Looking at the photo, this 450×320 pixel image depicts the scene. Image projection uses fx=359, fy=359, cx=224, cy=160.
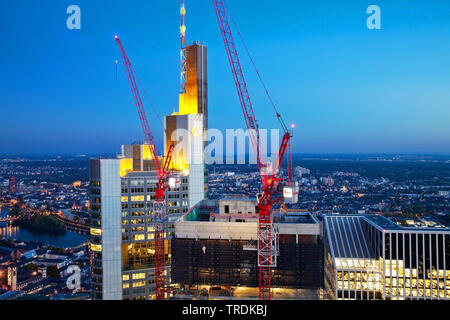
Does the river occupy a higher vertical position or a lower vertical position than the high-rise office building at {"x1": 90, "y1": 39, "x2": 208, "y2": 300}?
lower

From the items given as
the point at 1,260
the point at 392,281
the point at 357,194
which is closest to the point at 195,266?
the point at 392,281

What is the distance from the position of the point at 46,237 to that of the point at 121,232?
4202cm

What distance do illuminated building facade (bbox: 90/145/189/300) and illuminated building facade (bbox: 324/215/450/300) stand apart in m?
17.4

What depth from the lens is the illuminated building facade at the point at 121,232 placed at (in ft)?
105

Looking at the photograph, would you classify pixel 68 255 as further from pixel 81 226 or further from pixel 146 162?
pixel 146 162

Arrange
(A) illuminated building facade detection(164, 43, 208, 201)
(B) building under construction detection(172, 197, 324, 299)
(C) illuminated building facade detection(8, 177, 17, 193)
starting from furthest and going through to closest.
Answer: (C) illuminated building facade detection(8, 177, 17, 193), (A) illuminated building facade detection(164, 43, 208, 201), (B) building under construction detection(172, 197, 324, 299)

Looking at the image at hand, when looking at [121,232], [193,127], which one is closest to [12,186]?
[121,232]

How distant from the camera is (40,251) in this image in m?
55.0

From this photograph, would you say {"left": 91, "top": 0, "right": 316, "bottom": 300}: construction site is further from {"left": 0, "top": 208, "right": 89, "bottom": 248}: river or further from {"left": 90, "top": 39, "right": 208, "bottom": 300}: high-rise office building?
{"left": 0, "top": 208, "right": 89, "bottom": 248}: river

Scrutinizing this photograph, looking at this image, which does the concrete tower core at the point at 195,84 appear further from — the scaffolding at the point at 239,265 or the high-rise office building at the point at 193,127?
the scaffolding at the point at 239,265

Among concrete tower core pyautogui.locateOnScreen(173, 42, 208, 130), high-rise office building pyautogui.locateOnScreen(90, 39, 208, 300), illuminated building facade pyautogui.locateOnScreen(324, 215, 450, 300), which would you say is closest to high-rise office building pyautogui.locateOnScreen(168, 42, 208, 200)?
concrete tower core pyautogui.locateOnScreen(173, 42, 208, 130)

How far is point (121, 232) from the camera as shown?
32.6 meters

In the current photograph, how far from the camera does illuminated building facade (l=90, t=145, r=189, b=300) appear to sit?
31969 millimetres

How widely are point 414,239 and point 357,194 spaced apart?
46.1 metres
